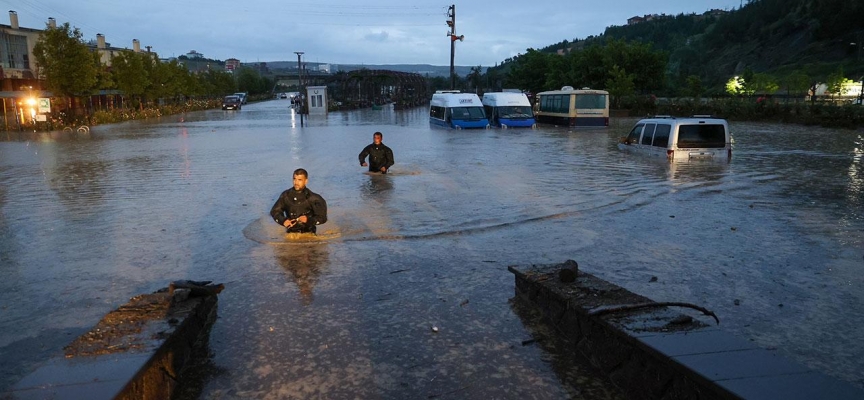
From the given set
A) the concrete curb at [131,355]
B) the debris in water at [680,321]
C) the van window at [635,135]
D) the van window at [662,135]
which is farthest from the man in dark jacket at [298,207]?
the van window at [635,135]

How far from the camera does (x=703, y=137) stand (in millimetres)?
17094

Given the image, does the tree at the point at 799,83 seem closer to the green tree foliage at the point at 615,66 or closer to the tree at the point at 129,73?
the green tree foliage at the point at 615,66

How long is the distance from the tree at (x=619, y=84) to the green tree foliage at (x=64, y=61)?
1491 inches

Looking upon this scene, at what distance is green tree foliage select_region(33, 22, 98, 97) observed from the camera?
38.6 m

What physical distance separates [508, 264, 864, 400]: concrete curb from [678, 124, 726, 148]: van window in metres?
12.8

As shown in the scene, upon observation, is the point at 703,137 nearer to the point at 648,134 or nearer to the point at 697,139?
the point at 697,139

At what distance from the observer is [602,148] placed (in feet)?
76.6

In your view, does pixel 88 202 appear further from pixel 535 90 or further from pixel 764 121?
pixel 535 90

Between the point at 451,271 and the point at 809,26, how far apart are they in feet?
408

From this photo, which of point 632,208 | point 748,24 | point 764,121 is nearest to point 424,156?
point 632,208

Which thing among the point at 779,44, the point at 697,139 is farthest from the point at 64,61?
the point at 779,44

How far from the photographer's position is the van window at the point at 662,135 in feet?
57.5

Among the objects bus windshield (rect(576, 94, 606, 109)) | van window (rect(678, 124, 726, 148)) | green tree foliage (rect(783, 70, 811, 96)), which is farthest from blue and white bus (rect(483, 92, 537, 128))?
green tree foliage (rect(783, 70, 811, 96))

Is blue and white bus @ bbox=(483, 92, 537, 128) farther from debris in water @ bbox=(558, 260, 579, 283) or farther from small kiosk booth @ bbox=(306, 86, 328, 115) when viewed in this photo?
debris in water @ bbox=(558, 260, 579, 283)
